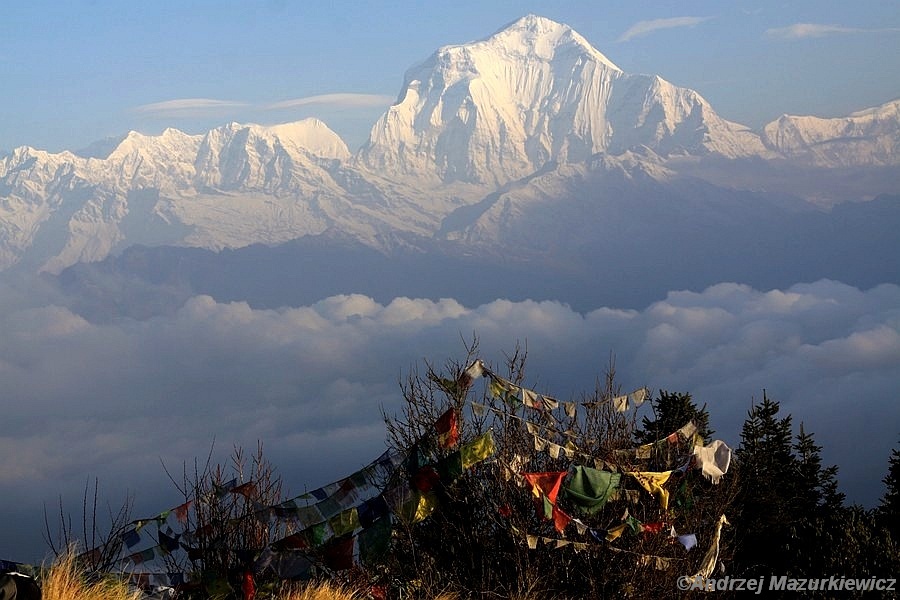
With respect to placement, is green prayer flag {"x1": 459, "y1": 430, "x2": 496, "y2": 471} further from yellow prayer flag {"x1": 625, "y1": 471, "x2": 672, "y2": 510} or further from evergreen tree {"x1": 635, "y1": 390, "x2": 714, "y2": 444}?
evergreen tree {"x1": 635, "y1": 390, "x2": 714, "y2": 444}

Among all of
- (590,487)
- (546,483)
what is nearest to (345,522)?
(546,483)

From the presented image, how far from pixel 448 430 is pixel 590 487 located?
2.30m

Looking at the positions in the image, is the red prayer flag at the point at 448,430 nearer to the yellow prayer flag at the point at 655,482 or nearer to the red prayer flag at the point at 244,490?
the yellow prayer flag at the point at 655,482

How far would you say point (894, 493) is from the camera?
94.6ft

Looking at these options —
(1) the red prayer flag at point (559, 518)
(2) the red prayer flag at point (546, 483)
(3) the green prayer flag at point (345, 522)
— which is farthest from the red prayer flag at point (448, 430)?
(1) the red prayer flag at point (559, 518)

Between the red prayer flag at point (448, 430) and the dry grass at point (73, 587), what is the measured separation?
499 cm

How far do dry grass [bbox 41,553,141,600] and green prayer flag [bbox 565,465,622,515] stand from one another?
604 centimetres

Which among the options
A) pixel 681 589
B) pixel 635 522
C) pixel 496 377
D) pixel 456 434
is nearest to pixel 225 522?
pixel 456 434

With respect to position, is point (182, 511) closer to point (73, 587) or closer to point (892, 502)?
point (73, 587)

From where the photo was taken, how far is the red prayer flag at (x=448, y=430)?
53.7ft

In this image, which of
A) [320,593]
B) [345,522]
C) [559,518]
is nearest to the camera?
[320,593]

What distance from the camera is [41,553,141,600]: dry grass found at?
12.2 meters

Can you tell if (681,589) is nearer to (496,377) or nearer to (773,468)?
(496,377)

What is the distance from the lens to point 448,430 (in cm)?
1634
